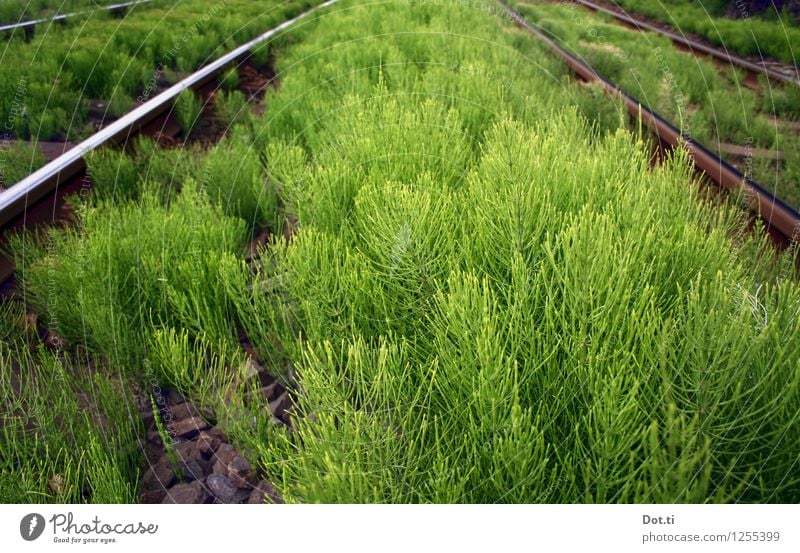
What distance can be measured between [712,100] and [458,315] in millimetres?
3582

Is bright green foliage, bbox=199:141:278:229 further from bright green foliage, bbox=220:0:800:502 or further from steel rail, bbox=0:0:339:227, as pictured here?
steel rail, bbox=0:0:339:227

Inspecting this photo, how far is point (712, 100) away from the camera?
13.9ft

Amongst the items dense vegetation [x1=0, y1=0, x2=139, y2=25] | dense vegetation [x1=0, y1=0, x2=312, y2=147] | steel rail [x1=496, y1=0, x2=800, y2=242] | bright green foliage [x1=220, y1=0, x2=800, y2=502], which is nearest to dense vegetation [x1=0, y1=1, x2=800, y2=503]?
bright green foliage [x1=220, y1=0, x2=800, y2=502]

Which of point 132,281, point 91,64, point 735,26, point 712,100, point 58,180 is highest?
point 735,26

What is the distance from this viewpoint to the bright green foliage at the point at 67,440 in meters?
1.45

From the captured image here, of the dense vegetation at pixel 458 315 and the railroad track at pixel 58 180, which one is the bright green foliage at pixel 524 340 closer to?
the dense vegetation at pixel 458 315

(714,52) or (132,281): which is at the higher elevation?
(714,52)

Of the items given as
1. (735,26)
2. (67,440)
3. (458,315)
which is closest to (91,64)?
(67,440)

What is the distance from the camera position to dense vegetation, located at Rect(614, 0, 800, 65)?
9.84 feet

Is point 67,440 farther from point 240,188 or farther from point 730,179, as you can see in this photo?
point 730,179

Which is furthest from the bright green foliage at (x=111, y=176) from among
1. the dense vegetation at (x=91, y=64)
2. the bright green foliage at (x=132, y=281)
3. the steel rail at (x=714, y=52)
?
the steel rail at (x=714, y=52)
